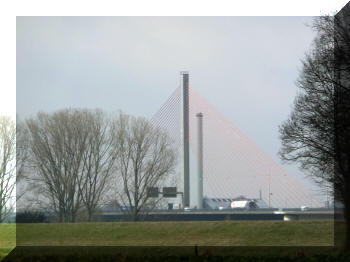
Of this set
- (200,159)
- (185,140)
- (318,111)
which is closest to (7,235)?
(185,140)

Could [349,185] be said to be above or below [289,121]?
below

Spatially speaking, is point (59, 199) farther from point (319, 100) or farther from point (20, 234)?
point (319, 100)

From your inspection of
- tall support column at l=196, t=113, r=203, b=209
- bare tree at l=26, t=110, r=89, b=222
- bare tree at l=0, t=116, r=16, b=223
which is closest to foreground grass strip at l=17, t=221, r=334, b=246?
bare tree at l=26, t=110, r=89, b=222

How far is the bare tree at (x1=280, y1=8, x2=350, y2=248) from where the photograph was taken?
12.3 metres

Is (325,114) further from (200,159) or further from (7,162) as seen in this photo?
(7,162)

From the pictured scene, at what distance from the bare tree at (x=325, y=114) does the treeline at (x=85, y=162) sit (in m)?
6.72

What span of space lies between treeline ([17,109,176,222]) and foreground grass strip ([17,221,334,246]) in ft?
6.96

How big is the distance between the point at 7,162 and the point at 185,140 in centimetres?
576

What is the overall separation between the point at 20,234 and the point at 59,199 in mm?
2300

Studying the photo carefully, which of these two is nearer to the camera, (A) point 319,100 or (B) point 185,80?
(A) point 319,100

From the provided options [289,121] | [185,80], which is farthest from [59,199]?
[289,121]

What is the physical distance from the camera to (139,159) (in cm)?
2022

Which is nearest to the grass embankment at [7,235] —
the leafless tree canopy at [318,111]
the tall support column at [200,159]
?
the tall support column at [200,159]

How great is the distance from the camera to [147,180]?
2039 centimetres
